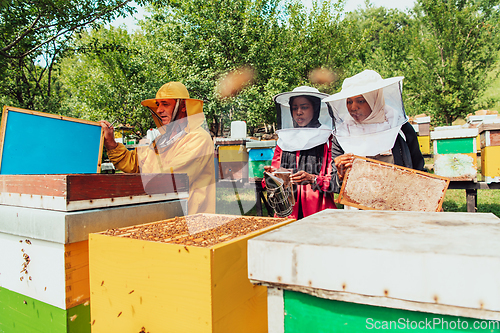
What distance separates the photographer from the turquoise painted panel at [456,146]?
4176 millimetres

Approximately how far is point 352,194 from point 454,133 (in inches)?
131

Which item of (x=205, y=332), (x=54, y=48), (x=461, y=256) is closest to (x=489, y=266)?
(x=461, y=256)

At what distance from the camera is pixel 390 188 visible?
170 cm

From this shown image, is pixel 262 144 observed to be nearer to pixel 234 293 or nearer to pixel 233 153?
pixel 233 153

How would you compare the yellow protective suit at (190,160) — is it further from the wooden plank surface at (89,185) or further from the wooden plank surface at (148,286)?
the wooden plank surface at (148,286)

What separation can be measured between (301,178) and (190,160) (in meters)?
0.88

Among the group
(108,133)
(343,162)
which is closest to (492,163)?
(343,162)

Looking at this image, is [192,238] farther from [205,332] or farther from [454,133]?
[454,133]

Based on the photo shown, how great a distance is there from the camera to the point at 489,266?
52 cm

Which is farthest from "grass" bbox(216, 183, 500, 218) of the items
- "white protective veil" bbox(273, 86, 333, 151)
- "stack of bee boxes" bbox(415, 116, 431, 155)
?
"white protective veil" bbox(273, 86, 333, 151)

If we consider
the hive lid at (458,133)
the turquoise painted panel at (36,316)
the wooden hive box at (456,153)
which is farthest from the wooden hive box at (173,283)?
the hive lid at (458,133)

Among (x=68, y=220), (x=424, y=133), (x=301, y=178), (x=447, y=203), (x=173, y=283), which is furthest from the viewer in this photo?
(x=424, y=133)

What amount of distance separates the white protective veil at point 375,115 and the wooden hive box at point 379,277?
1270mm

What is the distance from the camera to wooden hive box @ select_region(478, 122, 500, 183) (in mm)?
3830
